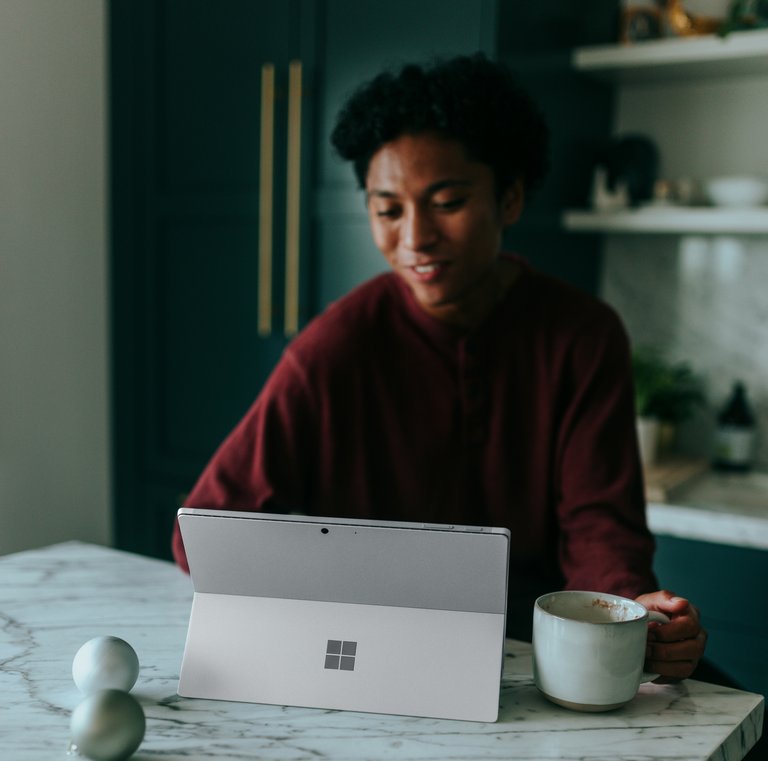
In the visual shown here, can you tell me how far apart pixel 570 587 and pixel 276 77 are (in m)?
1.63

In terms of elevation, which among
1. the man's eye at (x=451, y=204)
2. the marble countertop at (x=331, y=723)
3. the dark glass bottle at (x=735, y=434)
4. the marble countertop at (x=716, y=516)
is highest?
the man's eye at (x=451, y=204)

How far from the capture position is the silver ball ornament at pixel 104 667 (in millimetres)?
905

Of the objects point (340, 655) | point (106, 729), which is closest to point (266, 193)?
point (340, 655)

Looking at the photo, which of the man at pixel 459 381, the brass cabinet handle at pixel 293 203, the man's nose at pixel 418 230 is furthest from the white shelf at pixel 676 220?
the man's nose at pixel 418 230

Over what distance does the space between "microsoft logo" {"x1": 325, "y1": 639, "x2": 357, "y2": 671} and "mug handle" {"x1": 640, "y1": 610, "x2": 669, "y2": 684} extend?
0.95 ft

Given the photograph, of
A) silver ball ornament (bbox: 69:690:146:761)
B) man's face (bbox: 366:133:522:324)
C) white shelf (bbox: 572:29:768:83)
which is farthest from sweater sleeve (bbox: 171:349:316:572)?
white shelf (bbox: 572:29:768:83)

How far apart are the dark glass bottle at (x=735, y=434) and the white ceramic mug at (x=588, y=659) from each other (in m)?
1.53

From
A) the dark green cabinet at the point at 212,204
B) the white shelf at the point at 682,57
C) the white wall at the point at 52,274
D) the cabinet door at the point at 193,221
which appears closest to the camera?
the white shelf at the point at 682,57

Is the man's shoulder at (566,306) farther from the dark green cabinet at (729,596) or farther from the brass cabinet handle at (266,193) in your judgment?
the brass cabinet handle at (266,193)

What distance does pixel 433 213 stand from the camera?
1363 millimetres

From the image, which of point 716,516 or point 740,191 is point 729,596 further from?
point 740,191

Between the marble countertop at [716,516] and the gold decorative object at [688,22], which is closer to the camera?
the marble countertop at [716,516]

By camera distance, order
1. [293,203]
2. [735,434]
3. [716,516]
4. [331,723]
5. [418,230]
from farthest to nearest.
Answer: [293,203] → [735,434] → [716,516] → [418,230] → [331,723]

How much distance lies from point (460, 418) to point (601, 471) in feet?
0.76
